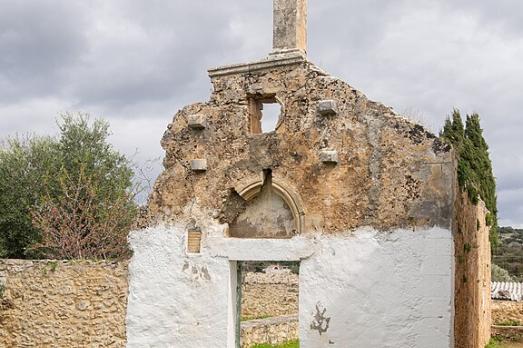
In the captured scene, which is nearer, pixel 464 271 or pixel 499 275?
pixel 464 271

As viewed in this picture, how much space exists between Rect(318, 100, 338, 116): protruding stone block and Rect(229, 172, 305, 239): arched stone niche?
3.69 feet

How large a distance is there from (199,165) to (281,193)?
1.30m

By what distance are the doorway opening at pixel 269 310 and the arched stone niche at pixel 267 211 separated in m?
6.23

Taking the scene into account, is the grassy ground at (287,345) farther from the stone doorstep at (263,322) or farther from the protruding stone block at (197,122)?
the protruding stone block at (197,122)

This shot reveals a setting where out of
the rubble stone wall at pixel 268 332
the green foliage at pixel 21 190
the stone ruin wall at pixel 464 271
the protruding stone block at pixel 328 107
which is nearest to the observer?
the stone ruin wall at pixel 464 271

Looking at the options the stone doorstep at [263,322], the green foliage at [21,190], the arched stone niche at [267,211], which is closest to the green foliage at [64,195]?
the green foliage at [21,190]

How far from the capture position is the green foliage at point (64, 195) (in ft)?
57.6

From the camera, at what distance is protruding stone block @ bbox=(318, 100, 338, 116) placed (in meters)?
8.59

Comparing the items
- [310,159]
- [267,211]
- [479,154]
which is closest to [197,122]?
[267,211]

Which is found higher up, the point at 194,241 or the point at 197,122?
the point at 197,122

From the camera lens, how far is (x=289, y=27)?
9.12 meters

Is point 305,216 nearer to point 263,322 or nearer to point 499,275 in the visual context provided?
point 263,322

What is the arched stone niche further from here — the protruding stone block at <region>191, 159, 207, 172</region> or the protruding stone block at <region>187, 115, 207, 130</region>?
the protruding stone block at <region>187, 115, 207, 130</region>

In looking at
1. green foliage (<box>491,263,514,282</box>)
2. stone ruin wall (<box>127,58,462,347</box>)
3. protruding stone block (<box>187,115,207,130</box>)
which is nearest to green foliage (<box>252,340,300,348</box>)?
stone ruin wall (<box>127,58,462,347</box>)
